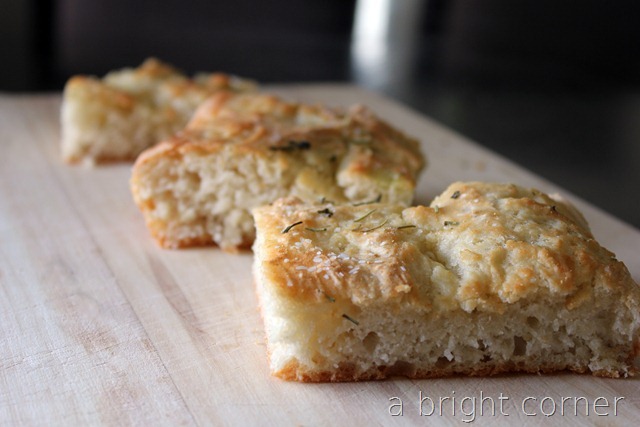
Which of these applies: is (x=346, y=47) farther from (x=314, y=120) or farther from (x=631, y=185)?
(x=314, y=120)

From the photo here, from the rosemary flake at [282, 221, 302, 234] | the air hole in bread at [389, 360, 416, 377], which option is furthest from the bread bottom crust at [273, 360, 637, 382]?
the rosemary flake at [282, 221, 302, 234]

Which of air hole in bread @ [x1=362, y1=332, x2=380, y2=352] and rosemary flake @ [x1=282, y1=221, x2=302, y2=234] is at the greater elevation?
rosemary flake @ [x1=282, y1=221, x2=302, y2=234]

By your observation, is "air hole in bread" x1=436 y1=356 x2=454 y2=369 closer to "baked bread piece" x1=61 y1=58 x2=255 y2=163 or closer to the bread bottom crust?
the bread bottom crust

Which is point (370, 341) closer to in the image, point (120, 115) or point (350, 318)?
point (350, 318)

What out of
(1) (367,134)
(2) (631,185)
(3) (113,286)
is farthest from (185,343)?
(2) (631,185)

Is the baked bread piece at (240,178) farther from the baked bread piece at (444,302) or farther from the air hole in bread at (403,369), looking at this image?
the air hole in bread at (403,369)

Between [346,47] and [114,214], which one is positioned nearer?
[114,214]
